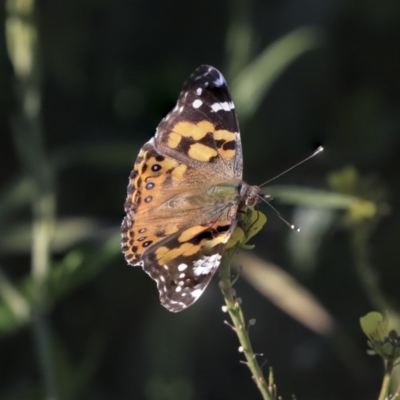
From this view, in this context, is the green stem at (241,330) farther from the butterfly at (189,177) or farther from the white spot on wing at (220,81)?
the white spot on wing at (220,81)

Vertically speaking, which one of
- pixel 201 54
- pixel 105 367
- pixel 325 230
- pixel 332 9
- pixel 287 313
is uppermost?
pixel 332 9

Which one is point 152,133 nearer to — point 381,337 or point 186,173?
point 186,173

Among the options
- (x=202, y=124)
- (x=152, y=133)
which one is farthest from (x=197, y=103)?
(x=152, y=133)

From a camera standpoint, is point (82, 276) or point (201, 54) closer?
point (82, 276)

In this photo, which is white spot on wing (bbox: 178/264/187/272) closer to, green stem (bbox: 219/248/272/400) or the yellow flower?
green stem (bbox: 219/248/272/400)

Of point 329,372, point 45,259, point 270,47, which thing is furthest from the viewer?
point 270,47

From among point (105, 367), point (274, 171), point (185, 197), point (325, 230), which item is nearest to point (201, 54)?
point (274, 171)

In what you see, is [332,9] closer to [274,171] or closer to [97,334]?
[274,171]

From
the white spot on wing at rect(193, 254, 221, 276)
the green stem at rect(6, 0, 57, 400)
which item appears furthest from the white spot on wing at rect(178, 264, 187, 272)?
the green stem at rect(6, 0, 57, 400)
